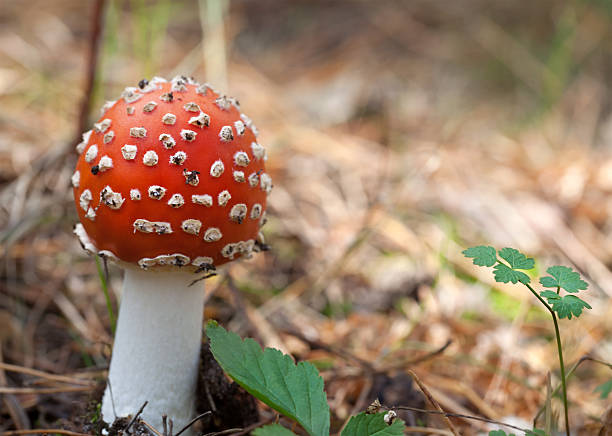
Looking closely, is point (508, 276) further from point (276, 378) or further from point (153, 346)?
point (153, 346)

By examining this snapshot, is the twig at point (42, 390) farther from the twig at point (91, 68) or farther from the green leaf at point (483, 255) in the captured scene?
the green leaf at point (483, 255)

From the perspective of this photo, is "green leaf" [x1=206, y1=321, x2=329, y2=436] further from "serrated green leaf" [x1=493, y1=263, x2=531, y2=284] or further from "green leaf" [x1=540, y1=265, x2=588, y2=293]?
"green leaf" [x1=540, y1=265, x2=588, y2=293]

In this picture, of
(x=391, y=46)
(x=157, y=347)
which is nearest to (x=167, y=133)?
(x=157, y=347)

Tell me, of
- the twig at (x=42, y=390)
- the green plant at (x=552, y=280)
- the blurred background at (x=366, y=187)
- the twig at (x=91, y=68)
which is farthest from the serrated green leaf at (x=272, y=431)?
the twig at (x=91, y=68)

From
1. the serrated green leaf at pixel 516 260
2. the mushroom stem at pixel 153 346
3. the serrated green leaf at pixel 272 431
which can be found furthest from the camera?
the mushroom stem at pixel 153 346

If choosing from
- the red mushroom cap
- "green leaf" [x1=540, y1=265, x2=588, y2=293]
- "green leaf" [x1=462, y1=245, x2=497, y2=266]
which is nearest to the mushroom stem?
the red mushroom cap

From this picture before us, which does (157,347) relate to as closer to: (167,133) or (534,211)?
(167,133)
